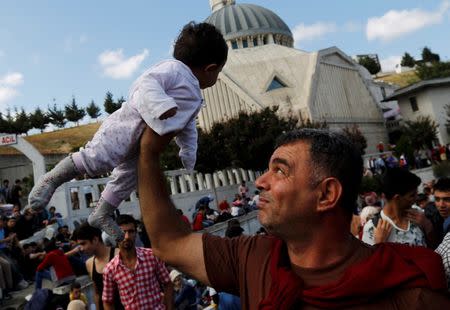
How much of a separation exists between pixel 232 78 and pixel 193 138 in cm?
3853

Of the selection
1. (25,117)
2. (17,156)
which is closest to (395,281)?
(17,156)

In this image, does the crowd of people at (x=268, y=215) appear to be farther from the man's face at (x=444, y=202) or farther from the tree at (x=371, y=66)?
the tree at (x=371, y=66)

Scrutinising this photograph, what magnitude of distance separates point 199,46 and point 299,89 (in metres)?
39.9

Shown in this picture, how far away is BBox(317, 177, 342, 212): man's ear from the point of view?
1.62m

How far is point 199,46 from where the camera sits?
2.07 m

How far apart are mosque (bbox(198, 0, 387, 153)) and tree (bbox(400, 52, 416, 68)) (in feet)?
139

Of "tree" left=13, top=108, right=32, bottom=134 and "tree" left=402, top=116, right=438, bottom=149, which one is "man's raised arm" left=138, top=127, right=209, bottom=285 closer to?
"tree" left=402, top=116, right=438, bottom=149

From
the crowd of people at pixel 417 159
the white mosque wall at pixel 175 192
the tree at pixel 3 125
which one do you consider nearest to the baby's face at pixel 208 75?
the white mosque wall at pixel 175 192

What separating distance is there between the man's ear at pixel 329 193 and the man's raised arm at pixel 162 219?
1.81 feet

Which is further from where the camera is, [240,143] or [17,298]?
[240,143]

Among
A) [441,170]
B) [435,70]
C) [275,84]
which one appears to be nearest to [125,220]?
[441,170]

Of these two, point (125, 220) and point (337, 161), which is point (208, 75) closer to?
point (337, 161)

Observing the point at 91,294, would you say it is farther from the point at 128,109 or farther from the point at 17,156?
the point at 17,156

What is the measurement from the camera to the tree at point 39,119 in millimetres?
50375
